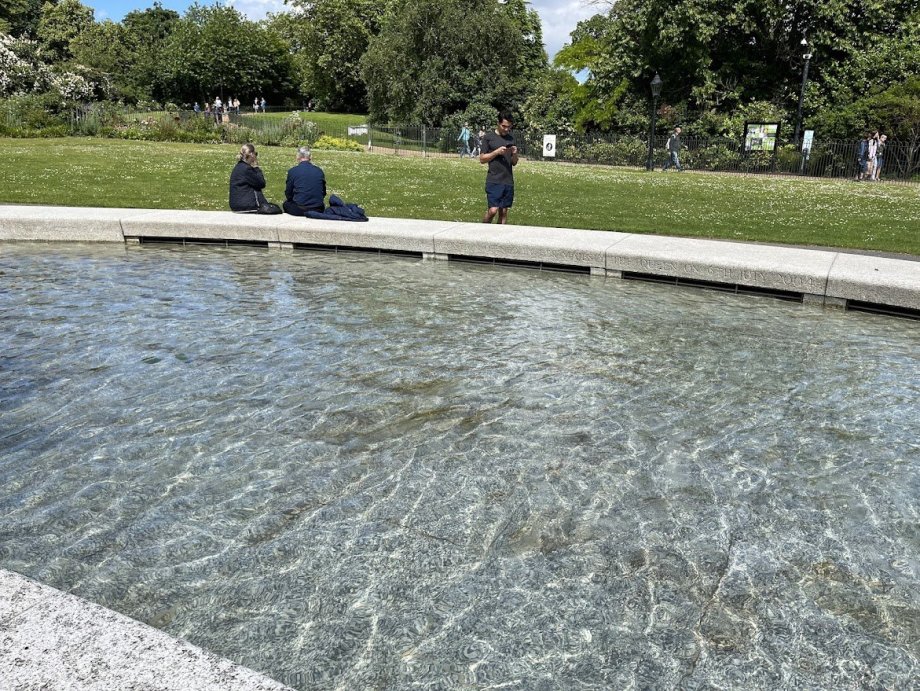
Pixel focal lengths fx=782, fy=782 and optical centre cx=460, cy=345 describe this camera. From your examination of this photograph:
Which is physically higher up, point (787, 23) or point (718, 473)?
point (787, 23)

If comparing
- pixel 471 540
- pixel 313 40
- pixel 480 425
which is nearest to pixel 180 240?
pixel 480 425

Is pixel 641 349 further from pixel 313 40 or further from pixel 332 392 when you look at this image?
pixel 313 40

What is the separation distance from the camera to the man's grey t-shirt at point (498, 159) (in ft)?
37.8

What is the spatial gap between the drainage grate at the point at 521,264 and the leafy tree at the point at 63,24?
90004 mm

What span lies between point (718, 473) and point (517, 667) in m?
2.13

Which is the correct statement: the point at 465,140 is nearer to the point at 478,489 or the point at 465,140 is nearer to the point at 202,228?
the point at 202,228

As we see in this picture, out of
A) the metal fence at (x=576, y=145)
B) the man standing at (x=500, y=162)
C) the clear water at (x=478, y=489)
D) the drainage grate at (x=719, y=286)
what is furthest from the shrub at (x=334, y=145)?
the clear water at (x=478, y=489)

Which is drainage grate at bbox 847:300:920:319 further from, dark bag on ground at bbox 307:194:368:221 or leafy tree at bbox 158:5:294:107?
leafy tree at bbox 158:5:294:107

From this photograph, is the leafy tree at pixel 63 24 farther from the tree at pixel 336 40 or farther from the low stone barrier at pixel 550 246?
the low stone barrier at pixel 550 246

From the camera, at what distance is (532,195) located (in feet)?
61.5

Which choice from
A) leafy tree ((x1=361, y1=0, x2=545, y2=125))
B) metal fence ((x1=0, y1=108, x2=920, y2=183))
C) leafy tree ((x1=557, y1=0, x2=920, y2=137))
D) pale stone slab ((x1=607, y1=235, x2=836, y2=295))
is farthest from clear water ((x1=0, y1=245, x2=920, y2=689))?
leafy tree ((x1=361, y1=0, x2=545, y2=125))

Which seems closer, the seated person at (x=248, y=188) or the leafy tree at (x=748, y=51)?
the seated person at (x=248, y=188)

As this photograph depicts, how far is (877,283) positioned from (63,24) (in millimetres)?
101733

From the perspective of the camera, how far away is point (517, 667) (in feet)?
9.80
